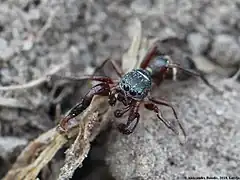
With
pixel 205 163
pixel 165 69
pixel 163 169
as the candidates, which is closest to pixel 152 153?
pixel 163 169

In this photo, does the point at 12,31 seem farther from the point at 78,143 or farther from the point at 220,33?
the point at 220,33

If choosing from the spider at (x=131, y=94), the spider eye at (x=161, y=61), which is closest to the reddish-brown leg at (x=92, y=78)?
the spider at (x=131, y=94)

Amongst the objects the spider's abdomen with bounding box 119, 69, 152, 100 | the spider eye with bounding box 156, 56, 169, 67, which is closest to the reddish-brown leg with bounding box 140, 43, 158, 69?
the spider eye with bounding box 156, 56, 169, 67

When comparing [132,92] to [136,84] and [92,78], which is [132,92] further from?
[92,78]

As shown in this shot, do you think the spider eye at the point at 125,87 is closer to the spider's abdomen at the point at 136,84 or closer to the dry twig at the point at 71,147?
the spider's abdomen at the point at 136,84

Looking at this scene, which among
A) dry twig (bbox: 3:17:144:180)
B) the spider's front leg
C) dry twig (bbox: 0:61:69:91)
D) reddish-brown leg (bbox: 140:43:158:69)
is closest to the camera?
dry twig (bbox: 3:17:144:180)

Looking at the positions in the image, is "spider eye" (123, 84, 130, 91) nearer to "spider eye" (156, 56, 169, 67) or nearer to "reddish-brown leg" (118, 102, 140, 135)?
"reddish-brown leg" (118, 102, 140, 135)

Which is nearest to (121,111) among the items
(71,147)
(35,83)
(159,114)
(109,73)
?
(159,114)
